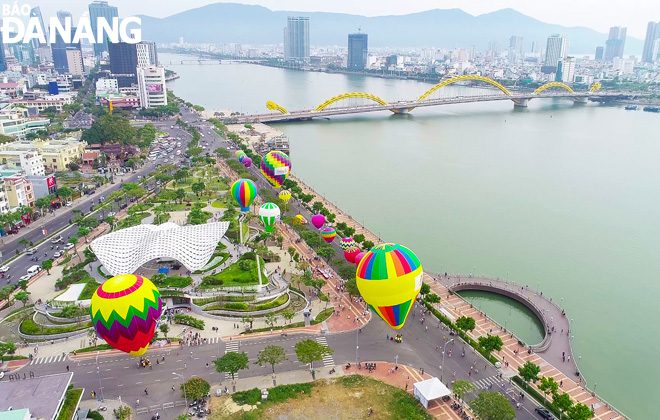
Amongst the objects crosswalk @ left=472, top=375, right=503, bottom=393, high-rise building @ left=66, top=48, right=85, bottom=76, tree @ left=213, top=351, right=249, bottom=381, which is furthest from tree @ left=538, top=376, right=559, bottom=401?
high-rise building @ left=66, top=48, right=85, bottom=76

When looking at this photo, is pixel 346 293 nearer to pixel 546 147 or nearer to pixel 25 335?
pixel 25 335

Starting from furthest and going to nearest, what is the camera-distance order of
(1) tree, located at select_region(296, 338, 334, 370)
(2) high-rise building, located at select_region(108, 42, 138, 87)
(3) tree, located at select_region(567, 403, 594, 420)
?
(2) high-rise building, located at select_region(108, 42, 138, 87)
(1) tree, located at select_region(296, 338, 334, 370)
(3) tree, located at select_region(567, 403, 594, 420)

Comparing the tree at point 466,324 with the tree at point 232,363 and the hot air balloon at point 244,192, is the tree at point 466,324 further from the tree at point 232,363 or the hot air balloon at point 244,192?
the hot air balloon at point 244,192

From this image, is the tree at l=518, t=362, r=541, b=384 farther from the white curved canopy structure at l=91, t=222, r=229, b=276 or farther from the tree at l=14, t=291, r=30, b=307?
the tree at l=14, t=291, r=30, b=307

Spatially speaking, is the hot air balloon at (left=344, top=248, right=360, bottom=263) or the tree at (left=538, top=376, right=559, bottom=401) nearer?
the tree at (left=538, top=376, right=559, bottom=401)

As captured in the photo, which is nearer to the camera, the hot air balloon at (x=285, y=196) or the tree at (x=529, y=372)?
the tree at (x=529, y=372)

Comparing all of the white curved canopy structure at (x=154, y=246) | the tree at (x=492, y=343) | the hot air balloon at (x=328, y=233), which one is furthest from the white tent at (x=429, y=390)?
the hot air balloon at (x=328, y=233)
